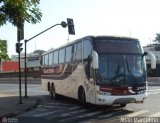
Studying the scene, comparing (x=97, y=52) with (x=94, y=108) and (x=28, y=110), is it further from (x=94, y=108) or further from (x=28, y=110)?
(x=28, y=110)

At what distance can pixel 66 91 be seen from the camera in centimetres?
2350

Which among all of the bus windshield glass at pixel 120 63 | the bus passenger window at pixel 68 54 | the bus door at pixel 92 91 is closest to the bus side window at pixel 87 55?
the bus door at pixel 92 91

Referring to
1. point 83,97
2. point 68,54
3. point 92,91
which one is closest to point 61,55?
point 68,54

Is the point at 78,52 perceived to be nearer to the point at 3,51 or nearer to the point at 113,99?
the point at 113,99

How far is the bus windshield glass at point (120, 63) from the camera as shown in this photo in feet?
58.5

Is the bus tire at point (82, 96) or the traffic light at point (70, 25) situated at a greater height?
the traffic light at point (70, 25)

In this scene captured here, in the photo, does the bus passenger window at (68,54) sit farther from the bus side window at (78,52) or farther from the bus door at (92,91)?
the bus door at (92,91)

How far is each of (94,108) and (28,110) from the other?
314 centimetres

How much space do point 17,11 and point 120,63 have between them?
6008 mm

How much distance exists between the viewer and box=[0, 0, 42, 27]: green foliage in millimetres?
13523

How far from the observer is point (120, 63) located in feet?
59.4

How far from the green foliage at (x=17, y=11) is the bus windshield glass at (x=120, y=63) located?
4.53 meters

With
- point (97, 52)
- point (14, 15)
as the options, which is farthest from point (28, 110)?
point (14, 15)

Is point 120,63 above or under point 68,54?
under
